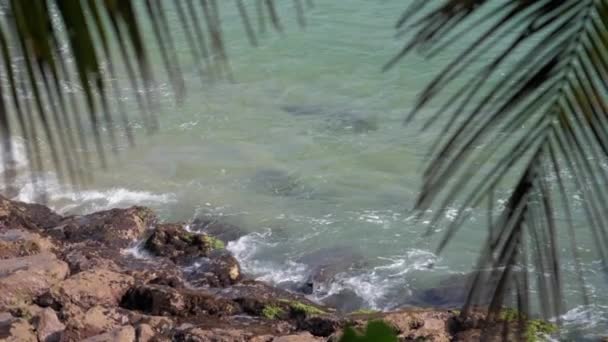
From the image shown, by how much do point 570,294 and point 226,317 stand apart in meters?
2.62

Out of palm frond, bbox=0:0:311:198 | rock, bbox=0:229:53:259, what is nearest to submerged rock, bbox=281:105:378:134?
rock, bbox=0:229:53:259

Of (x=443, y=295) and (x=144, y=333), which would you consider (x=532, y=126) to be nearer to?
(x=144, y=333)

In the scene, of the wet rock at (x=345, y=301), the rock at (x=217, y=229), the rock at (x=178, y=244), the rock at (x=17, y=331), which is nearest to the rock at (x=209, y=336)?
the rock at (x=17, y=331)

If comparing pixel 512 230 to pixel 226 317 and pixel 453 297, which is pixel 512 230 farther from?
pixel 453 297

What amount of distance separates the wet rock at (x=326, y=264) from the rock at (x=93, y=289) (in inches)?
66.7

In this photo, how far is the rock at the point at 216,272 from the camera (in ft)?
24.0

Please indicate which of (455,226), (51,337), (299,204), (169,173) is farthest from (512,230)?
(169,173)

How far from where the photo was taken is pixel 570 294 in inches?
269

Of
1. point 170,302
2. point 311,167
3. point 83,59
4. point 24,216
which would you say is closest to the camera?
point 83,59

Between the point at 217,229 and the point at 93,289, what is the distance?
8.53ft

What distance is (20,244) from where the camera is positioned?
6.93 metres

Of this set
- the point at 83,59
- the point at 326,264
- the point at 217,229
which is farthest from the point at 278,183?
the point at 83,59

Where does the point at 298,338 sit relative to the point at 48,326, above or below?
below

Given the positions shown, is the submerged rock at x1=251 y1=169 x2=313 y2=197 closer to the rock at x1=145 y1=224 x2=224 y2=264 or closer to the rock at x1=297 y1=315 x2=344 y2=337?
the rock at x1=145 y1=224 x2=224 y2=264
